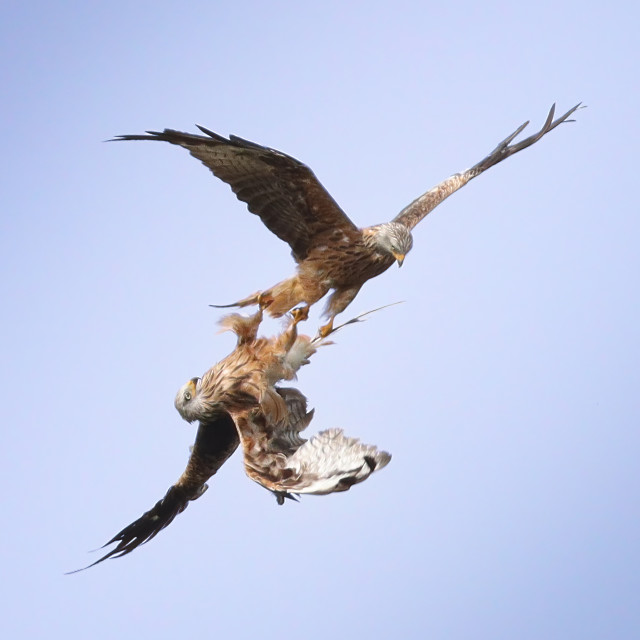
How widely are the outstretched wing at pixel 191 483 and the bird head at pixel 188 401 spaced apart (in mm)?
68

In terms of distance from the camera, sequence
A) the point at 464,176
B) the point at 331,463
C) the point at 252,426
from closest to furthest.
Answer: the point at 331,463 → the point at 252,426 → the point at 464,176

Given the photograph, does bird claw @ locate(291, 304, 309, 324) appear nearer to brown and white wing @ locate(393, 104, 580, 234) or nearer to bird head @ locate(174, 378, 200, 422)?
bird head @ locate(174, 378, 200, 422)

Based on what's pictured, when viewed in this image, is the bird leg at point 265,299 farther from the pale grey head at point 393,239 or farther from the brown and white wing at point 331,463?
the brown and white wing at point 331,463

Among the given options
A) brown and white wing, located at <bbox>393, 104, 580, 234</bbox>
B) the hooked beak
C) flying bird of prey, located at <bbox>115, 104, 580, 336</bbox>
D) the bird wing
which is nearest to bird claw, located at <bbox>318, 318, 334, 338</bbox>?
flying bird of prey, located at <bbox>115, 104, 580, 336</bbox>

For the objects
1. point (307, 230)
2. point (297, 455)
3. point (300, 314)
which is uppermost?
point (307, 230)

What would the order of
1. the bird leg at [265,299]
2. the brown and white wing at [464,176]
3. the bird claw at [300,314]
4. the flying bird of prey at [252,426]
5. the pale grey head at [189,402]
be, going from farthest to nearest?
the brown and white wing at [464,176] < the bird leg at [265,299] < the bird claw at [300,314] < the pale grey head at [189,402] < the flying bird of prey at [252,426]

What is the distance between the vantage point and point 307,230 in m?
4.67

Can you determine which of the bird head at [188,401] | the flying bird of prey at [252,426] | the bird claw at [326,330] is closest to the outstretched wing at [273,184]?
the bird claw at [326,330]

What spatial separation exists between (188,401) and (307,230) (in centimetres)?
112

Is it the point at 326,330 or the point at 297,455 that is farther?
the point at 326,330

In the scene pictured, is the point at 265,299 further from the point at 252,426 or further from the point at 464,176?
the point at 464,176

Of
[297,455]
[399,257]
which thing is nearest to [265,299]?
[399,257]

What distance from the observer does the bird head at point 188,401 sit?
3.89 meters

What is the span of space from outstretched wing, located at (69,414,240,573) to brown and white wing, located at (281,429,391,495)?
1.51 feet
